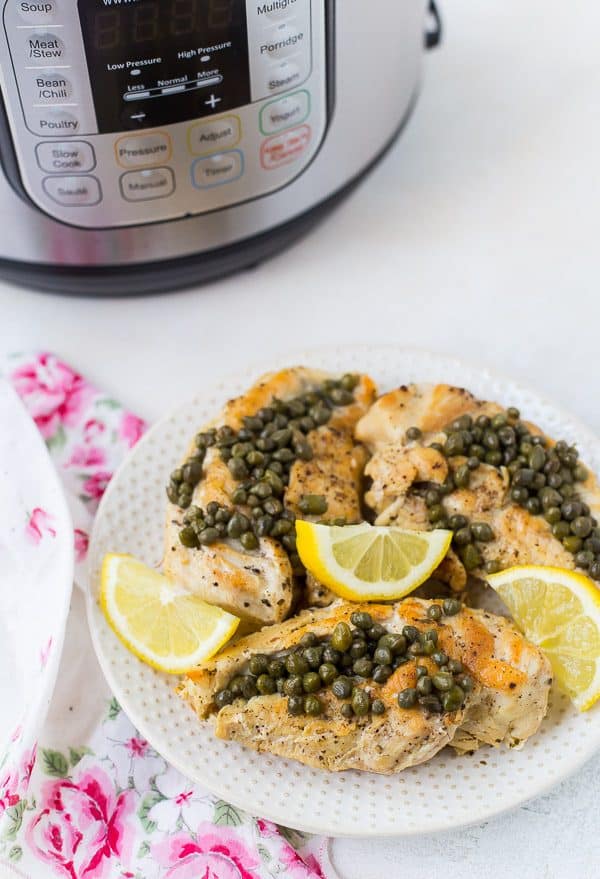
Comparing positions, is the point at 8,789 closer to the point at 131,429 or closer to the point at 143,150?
the point at 131,429

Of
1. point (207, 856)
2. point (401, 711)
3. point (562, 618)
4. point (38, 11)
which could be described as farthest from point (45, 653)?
point (38, 11)

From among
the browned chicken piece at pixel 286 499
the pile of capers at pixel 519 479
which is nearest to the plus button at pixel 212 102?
the browned chicken piece at pixel 286 499

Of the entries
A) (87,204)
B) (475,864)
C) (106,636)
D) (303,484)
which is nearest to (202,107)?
(87,204)

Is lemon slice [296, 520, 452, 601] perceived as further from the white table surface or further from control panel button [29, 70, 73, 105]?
control panel button [29, 70, 73, 105]

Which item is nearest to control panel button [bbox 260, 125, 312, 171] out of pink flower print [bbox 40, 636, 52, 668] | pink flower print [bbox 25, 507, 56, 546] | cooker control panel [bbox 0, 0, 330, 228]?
cooker control panel [bbox 0, 0, 330, 228]

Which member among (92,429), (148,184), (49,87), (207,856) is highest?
(49,87)
